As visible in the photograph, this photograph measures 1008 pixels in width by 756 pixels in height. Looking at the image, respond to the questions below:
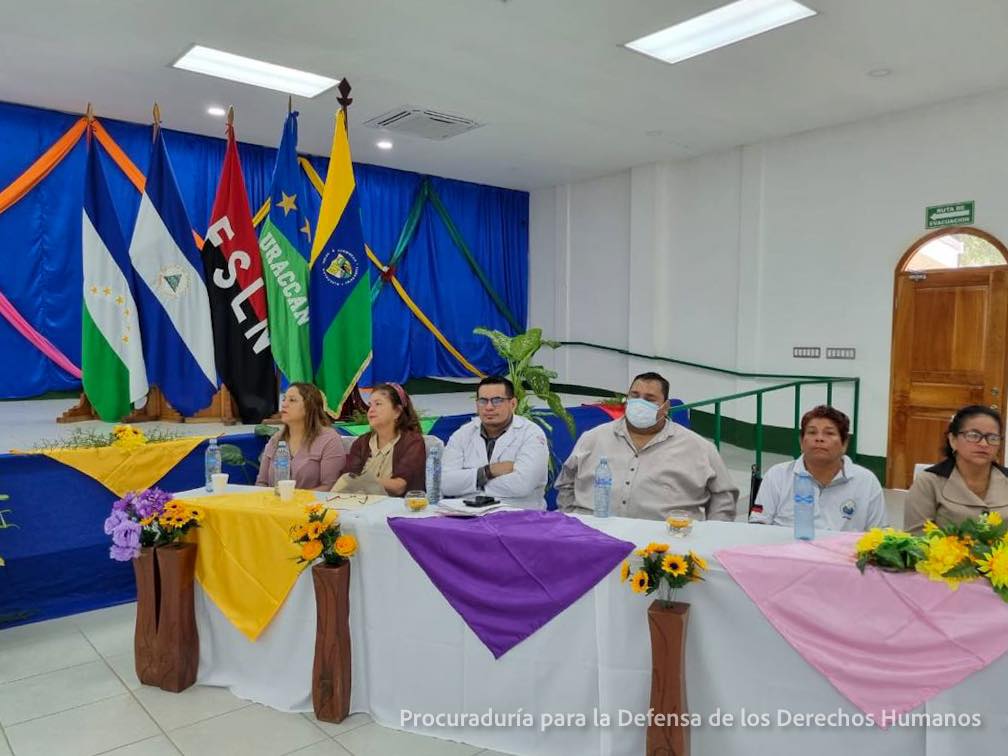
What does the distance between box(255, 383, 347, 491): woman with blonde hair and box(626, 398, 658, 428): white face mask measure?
1379mm

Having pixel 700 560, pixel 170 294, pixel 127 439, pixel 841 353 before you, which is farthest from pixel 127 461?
pixel 841 353

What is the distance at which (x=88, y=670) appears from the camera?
277 centimetres

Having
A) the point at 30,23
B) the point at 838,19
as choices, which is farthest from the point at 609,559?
the point at 30,23

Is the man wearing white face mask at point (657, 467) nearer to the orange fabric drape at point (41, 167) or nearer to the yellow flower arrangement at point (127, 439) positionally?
the yellow flower arrangement at point (127, 439)

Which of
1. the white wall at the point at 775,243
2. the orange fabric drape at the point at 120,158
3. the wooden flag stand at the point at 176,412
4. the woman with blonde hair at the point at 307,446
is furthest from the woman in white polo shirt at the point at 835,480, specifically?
the orange fabric drape at the point at 120,158

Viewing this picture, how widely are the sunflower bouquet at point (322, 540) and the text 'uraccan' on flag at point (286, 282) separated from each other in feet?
7.23

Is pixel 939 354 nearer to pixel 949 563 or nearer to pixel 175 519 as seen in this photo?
pixel 949 563

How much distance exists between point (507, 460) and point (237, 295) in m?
A: 2.29

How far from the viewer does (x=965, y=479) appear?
237cm

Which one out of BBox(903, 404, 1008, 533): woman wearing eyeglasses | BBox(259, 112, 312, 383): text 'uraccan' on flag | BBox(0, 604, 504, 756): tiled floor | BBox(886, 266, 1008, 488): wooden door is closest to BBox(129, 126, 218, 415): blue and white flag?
BBox(259, 112, 312, 383): text 'uraccan' on flag

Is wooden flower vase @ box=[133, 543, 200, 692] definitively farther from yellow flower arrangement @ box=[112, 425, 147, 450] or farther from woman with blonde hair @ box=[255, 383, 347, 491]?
yellow flower arrangement @ box=[112, 425, 147, 450]

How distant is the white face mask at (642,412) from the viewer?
2.76 meters

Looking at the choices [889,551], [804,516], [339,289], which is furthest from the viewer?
[339,289]

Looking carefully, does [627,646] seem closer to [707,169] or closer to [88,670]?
[88,670]
